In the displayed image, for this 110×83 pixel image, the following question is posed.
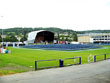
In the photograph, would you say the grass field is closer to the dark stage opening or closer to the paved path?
the paved path

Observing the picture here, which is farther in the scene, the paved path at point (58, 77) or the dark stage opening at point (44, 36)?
the dark stage opening at point (44, 36)

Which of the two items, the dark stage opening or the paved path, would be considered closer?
the paved path

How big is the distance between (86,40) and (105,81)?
136746mm

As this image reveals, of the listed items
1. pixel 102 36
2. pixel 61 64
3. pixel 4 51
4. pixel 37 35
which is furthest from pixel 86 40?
pixel 61 64

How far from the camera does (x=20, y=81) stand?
9.60 meters

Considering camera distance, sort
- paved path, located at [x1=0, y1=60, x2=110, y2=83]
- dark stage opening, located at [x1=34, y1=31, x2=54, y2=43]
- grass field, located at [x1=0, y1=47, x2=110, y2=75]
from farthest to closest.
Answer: dark stage opening, located at [x1=34, y1=31, x2=54, y2=43] < grass field, located at [x1=0, y1=47, x2=110, y2=75] < paved path, located at [x1=0, y1=60, x2=110, y2=83]

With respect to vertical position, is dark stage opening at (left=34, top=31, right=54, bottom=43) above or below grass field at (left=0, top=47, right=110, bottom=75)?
above

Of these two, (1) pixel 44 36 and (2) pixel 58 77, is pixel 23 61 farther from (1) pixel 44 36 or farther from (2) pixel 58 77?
(1) pixel 44 36

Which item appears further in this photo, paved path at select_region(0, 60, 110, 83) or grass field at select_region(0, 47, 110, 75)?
grass field at select_region(0, 47, 110, 75)

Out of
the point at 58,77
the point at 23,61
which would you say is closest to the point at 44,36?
the point at 23,61

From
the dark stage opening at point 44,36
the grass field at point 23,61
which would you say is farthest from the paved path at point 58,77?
the dark stage opening at point 44,36

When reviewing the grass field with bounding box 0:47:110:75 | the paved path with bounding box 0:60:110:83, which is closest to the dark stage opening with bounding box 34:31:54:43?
the grass field with bounding box 0:47:110:75

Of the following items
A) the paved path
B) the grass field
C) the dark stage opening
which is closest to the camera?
the paved path

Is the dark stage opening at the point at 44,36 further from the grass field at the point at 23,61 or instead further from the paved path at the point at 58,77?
the paved path at the point at 58,77
